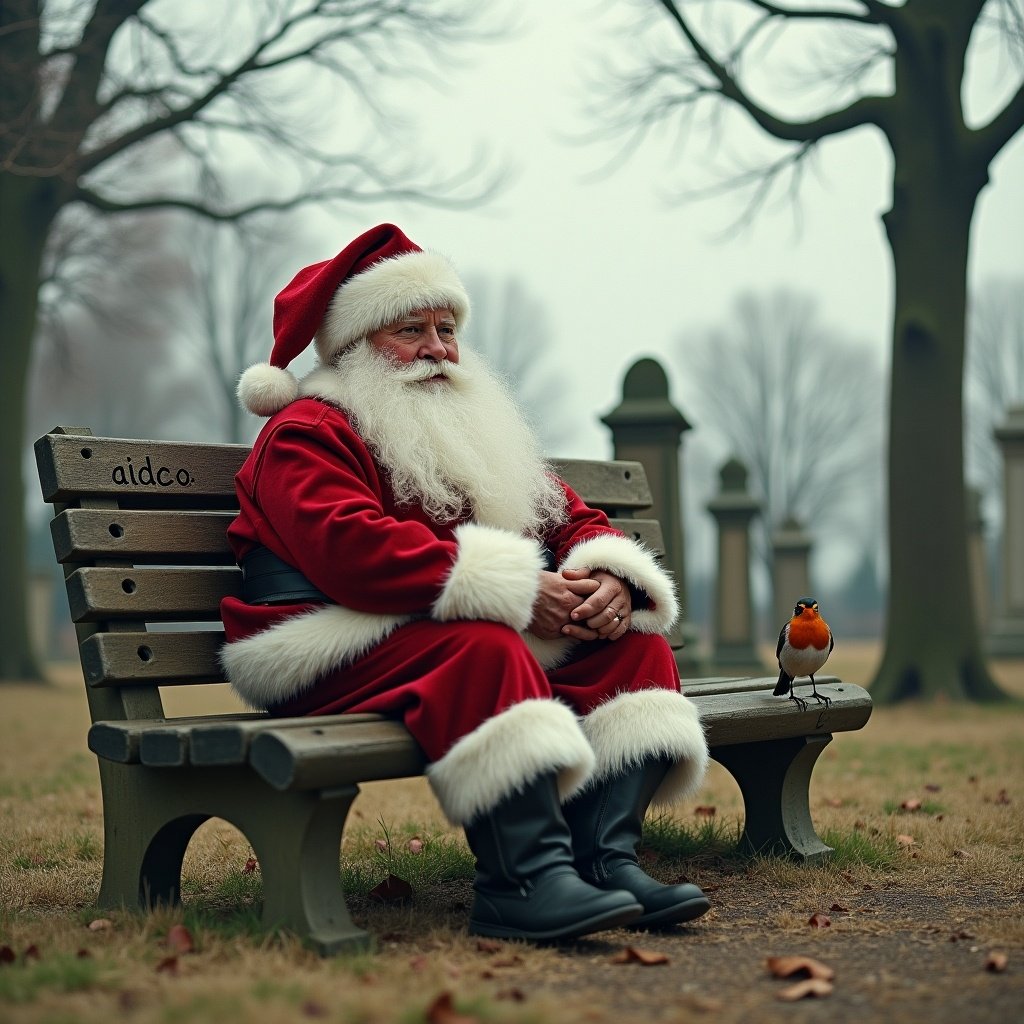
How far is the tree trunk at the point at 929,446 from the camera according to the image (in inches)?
433

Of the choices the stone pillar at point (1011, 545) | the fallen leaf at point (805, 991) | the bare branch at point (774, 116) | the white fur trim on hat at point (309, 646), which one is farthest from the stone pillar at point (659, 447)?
the stone pillar at point (1011, 545)

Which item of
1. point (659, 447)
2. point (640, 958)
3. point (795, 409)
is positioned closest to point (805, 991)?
point (640, 958)

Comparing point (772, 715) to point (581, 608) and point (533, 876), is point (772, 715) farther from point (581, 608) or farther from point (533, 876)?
point (533, 876)

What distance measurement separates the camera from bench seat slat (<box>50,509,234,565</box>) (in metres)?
3.70

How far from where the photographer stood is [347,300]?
4.07m

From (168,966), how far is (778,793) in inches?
87.4

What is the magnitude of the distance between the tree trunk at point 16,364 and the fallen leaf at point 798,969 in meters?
13.3

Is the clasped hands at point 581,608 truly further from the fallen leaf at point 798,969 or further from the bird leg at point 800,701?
the fallen leaf at point 798,969

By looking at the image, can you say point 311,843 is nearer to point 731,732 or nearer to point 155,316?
point 731,732

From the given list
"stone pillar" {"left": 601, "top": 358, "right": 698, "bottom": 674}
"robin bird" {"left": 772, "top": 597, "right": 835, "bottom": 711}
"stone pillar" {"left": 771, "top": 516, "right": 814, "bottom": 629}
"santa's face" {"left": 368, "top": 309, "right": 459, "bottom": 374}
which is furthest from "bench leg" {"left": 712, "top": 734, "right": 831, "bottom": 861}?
"stone pillar" {"left": 771, "top": 516, "right": 814, "bottom": 629}

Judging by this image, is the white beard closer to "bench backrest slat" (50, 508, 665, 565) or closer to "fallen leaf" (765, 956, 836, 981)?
"bench backrest slat" (50, 508, 665, 565)

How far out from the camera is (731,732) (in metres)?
3.99

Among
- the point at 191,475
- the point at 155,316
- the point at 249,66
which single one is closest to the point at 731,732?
the point at 191,475

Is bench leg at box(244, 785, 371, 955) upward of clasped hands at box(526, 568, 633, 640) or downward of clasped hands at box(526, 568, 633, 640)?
downward
